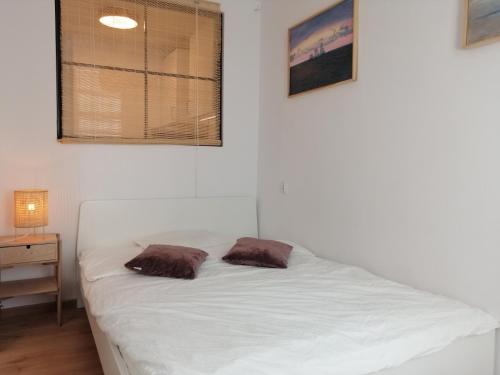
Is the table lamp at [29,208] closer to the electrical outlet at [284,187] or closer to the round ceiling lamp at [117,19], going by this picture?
the round ceiling lamp at [117,19]

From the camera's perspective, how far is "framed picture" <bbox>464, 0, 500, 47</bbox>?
173 centimetres

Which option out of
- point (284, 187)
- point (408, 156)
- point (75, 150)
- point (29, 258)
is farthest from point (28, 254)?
point (408, 156)

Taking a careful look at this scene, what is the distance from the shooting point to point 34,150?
9.25ft

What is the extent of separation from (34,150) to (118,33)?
1.11 meters

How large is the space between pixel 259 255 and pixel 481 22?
68.4 inches

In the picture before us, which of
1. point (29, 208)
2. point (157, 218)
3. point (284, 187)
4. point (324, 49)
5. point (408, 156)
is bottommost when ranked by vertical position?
point (157, 218)

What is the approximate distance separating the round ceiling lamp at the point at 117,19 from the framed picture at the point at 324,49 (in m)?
1.28

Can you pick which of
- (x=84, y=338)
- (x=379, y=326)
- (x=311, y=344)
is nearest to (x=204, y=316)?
(x=311, y=344)

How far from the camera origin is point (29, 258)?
252cm

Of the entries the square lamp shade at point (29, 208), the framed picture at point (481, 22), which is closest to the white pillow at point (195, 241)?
the square lamp shade at point (29, 208)

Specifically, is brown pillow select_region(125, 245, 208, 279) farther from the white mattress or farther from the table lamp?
the table lamp

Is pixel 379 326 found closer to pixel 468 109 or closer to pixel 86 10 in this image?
pixel 468 109

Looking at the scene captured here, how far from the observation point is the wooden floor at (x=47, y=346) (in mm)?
2156

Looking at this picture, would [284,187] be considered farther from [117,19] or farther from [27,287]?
[27,287]
